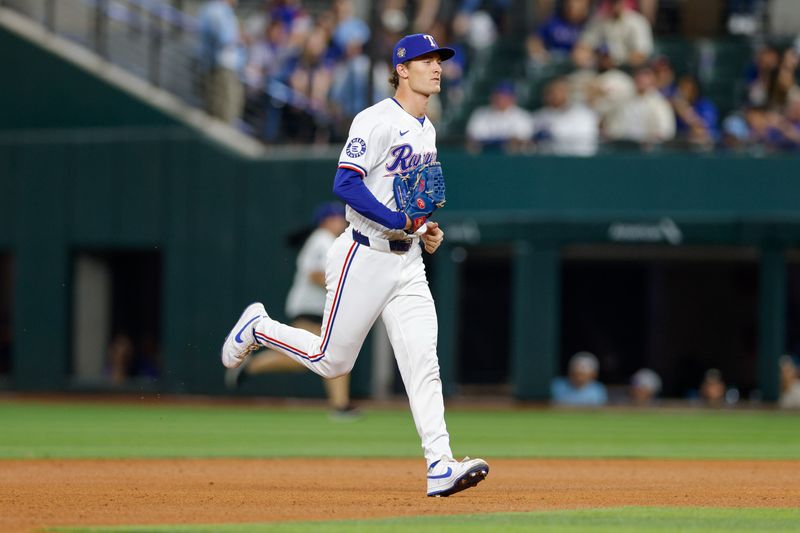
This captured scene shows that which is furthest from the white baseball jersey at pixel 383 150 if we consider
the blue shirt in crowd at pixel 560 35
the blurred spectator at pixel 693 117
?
the blue shirt in crowd at pixel 560 35

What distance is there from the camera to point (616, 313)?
21.5 metres

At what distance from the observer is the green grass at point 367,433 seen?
10.8 metres

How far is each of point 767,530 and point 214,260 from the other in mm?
13485

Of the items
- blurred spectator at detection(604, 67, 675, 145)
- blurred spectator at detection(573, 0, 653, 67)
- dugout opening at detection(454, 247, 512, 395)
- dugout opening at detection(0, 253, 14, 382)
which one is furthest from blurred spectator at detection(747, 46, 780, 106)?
dugout opening at detection(0, 253, 14, 382)

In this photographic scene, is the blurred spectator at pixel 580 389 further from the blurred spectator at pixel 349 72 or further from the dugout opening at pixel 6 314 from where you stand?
the dugout opening at pixel 6 314

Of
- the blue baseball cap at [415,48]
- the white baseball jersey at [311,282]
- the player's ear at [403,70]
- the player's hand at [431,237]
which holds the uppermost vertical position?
the blue baseball cap at [415,48]

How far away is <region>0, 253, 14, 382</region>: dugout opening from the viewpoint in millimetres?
20078

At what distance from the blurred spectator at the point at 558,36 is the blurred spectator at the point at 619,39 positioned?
0.73ft

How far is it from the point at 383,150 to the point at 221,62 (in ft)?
41.3

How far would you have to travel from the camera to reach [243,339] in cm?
793

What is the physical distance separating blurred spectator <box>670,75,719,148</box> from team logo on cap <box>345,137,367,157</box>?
37.0 ft

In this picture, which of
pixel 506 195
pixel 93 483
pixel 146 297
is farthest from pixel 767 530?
pixel 146 297

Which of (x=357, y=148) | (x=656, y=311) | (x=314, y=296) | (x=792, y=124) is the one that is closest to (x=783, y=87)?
(x=792, y=124)

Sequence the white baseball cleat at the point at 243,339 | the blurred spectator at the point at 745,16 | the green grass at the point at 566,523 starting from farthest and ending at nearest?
the blurred spectator at the point at 745,16, the white baseball cleat at the point at 243,339, the green grass at the point at 566,523
